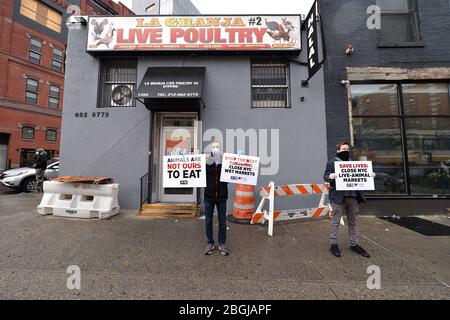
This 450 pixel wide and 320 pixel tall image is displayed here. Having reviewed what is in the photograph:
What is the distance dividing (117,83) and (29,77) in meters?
22.3

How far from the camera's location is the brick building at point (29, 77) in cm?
1988

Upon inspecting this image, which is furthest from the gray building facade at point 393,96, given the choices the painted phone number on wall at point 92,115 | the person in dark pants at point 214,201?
the painted phone number on wall at point 92,115

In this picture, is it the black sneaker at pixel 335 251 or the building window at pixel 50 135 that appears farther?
the building window at pixel 50 135

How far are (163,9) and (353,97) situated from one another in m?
33.1

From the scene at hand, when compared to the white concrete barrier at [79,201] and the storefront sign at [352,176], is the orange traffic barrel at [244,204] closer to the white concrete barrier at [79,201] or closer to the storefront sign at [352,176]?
the storefront sign at [352,176]

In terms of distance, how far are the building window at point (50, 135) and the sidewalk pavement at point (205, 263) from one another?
22.3 meters

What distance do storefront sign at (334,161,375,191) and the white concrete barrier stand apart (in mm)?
5586

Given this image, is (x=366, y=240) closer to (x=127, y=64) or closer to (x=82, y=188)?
(x=82, y=188)

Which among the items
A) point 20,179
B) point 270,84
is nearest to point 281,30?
point 270,84

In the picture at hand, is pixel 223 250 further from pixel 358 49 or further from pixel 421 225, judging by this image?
pixel 358 49

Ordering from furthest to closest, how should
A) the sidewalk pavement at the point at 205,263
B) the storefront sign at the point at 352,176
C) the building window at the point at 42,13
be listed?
the building window at the point at 42,13, the storefront sign at the point at 352,176, the sidewalk pavement at the point at 205,263

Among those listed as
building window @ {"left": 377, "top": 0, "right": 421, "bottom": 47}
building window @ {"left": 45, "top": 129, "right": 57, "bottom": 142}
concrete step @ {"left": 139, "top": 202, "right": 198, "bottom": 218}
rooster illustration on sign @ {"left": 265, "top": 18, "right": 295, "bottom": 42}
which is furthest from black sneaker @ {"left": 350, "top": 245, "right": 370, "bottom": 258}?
building window @ {"left": 45, "top": 129, "right": 57, "bottom": 142}

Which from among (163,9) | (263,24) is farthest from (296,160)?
(163,9)

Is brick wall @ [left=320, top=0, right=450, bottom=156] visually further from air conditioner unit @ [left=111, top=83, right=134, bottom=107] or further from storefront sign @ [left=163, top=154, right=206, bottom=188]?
air conditioner unit @ [left=111, top=83, right=134, bottom=107]
